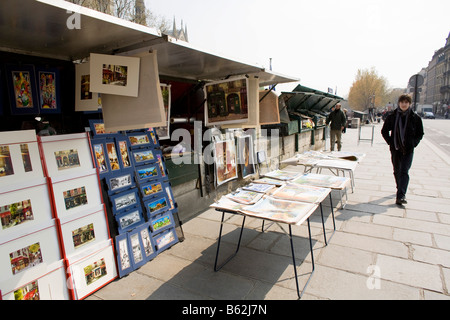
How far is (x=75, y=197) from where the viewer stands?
270cm

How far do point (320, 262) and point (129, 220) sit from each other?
230 centimetres

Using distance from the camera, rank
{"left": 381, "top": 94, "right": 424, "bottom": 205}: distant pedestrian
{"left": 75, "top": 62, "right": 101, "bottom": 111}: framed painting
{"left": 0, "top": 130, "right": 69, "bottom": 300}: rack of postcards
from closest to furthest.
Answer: {"left": 0, "top": 130, "right": 69, "bottom": 300}: rack of postcards, {"left": 75, "top": 62, "right": 101, "bottom": 111}: framed painting, {"left": 381, "top": 94, "right": 424, "bottom": 205}: distant pedestrian

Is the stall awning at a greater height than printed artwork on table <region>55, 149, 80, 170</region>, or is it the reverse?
the stall awning

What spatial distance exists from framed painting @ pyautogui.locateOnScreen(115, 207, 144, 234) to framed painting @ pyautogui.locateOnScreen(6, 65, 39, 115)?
4.53ft

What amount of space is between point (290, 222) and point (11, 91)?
9.17ft

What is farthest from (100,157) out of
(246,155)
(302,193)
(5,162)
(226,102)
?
(246,155)

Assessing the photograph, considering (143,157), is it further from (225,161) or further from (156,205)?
(225,161)

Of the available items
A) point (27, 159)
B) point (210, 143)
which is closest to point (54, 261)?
point (27, 159)

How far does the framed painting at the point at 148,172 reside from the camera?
137 inches

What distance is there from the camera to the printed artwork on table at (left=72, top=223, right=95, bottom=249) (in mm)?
2652

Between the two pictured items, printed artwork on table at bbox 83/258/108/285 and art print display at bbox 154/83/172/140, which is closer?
printed artwork on table at bbox 83/258/108/285

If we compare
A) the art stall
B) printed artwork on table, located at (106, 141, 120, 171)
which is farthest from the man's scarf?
printed artwork on table, located at (106, 141, 120, 171)

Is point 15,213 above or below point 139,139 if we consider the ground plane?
below

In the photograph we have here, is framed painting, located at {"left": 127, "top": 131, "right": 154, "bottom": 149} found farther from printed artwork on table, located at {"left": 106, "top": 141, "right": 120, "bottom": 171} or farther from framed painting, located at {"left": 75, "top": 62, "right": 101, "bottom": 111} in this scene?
framed painting, located at {"left": 75, "top": 62, "right": 101, "bottom": 111}
